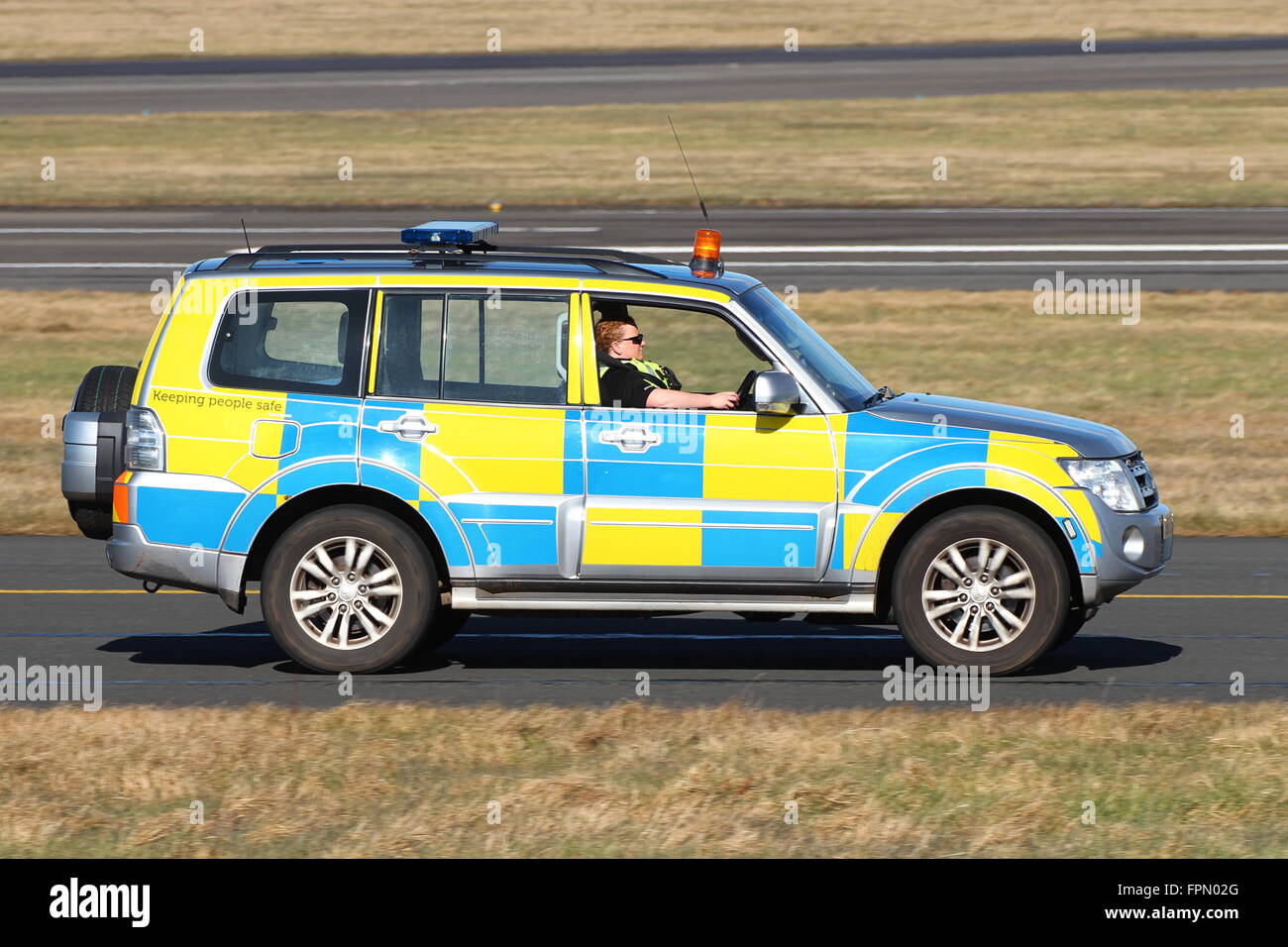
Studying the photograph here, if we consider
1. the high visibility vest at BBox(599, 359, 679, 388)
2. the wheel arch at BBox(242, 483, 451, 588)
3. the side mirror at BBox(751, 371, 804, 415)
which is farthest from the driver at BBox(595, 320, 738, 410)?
the wheel arch at BBox(242, 483, 451, 588)

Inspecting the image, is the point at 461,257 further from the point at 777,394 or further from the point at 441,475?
the point at 777,394

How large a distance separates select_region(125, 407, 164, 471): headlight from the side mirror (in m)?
2.68

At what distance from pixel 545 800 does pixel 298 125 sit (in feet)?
120

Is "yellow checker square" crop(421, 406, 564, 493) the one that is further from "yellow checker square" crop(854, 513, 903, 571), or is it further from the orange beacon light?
"yellow checker square" crop(854, 513, 903, 571)

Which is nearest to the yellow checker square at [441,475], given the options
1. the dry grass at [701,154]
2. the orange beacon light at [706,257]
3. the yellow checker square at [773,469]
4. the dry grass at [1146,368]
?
the yellow checker square at [773,469]

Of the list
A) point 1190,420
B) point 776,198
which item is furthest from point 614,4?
point 1190,420

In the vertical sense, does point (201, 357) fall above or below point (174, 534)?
above

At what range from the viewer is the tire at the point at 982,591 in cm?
879

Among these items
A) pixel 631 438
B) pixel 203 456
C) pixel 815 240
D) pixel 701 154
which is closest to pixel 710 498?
pixel 631 438

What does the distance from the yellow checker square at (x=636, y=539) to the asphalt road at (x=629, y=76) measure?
36182 mm

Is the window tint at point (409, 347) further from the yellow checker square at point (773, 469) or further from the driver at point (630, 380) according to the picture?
the yellow checker square at point (773, 469)

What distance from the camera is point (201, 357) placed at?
903 cm

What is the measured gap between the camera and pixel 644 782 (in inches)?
281
